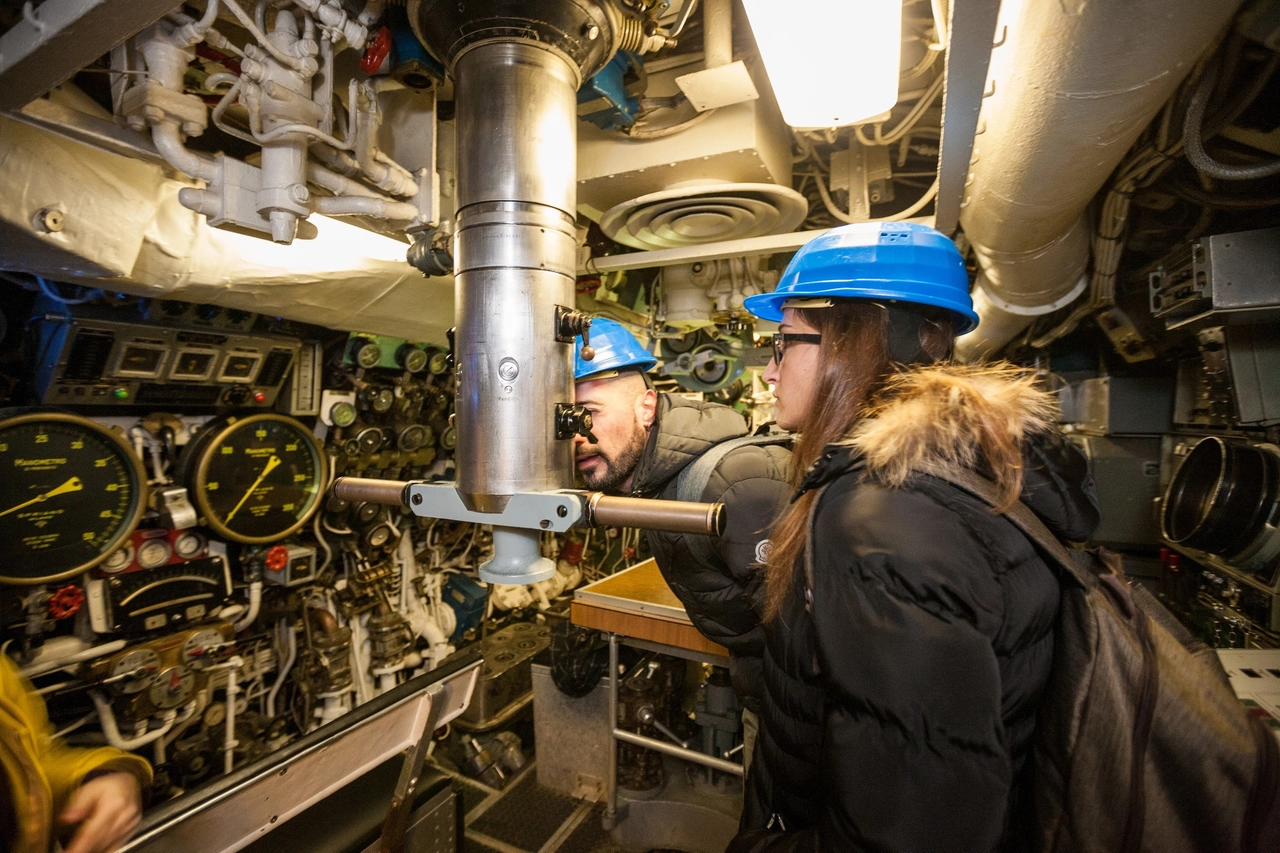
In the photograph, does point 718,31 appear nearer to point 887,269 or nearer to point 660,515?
point 887,269

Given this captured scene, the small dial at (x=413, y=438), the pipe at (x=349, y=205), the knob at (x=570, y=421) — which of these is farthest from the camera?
the small dial at (x=413, y=438)

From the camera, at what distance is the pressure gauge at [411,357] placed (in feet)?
12.6

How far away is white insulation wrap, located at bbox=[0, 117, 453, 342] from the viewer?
1569 mm

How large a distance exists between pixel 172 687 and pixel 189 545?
689 mm

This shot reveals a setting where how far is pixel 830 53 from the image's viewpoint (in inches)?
55.2

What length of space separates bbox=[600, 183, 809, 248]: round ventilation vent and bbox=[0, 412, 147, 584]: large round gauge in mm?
2525

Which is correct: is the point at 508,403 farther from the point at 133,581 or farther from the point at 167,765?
the point at 167,765

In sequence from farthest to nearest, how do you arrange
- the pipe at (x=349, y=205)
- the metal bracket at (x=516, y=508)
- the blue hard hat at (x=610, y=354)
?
the blue hard hat at (x=610, y=354) → the pipe at (x=349, y=205) → the metal bracket at (x=516, y=508)

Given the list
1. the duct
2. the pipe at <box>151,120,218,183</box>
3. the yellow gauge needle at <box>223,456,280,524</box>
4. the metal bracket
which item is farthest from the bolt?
the duct

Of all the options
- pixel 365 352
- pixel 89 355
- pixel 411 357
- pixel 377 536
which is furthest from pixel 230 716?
pixel 411 357

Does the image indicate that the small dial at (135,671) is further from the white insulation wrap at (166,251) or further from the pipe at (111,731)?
the white insulation wrap at (166,251)

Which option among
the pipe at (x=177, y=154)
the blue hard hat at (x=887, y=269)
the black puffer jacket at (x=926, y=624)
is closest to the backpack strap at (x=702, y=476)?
the blue hard hat at (x=887, y=269)

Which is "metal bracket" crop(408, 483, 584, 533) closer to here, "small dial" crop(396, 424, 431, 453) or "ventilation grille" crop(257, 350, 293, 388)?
"ventilation grille" crop(257, 350, 293, 388)

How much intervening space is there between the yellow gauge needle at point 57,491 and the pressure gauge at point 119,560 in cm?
35
